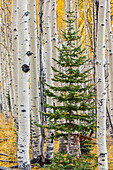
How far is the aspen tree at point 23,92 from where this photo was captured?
3.47 m

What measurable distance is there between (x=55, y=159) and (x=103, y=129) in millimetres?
1252

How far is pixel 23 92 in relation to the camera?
3.48m

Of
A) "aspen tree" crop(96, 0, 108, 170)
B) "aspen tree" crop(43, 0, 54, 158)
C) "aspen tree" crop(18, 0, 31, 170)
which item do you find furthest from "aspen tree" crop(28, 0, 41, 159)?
"aspen tree" crop(96, 0, 108, 170)

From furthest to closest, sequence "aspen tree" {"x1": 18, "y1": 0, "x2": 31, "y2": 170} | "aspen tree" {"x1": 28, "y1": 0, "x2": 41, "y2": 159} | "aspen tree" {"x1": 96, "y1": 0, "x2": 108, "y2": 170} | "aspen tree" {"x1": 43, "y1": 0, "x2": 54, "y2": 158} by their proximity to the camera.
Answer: "aspen tree" {"x1": 43, "y1": 0, "x2": 54, "y2": 158} < "aspen tree" {"x1": 28, "y1": 0, "x2": 41, "y2": 159} < "aspen tree" {"x1": 96, "y1": 0, "x2": 108, "y2": 170} < "aspen tree" {"x1": 18, "y1": 0, "x2": 31, "y2": 170}

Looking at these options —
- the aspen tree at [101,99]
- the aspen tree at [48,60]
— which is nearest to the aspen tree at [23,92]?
the aspen tree at [101,99]

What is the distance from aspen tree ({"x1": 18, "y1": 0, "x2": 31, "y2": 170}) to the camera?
3473 millimetres

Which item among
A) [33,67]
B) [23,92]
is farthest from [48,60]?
[23,92]

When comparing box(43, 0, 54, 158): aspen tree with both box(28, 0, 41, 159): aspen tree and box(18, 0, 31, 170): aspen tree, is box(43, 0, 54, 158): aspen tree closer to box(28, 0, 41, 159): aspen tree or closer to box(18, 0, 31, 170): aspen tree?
box(28, 0, 41, 159): aspen tree

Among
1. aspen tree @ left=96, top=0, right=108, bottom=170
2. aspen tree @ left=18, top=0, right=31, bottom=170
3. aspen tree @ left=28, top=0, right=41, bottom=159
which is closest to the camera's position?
aspen tree @ left=18, top=0, right=31, bottom=170

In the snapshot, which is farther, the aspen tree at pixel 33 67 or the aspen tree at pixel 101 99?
the aspen tree at pixel 33 67

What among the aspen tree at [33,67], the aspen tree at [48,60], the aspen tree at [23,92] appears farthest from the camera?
the aspen tree at [48,60]

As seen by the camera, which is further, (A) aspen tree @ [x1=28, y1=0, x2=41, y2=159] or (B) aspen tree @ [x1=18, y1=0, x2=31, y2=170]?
(A) aspen tree @ [x1=28, y1=0, x2=41, y2=159]

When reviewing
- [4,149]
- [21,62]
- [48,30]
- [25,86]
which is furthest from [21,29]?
[4,149]

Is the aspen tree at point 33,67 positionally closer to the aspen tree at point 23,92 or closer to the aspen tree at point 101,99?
the aspen tree at point 23,92
